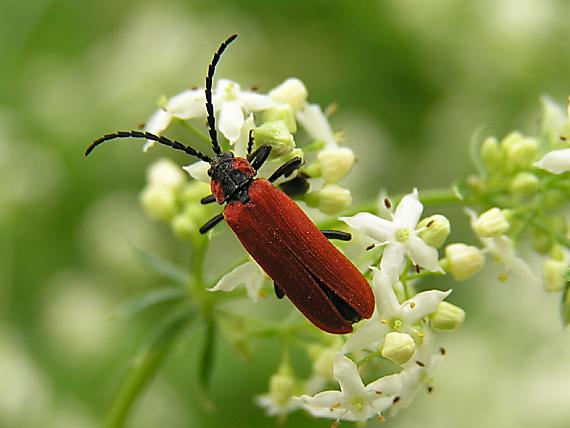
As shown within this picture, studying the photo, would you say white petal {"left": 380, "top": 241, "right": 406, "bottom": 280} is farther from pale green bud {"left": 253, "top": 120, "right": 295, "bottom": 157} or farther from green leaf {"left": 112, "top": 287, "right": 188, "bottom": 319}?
green leaf {"left": 112, "top": 287, "right": 188, "bottom": 319}

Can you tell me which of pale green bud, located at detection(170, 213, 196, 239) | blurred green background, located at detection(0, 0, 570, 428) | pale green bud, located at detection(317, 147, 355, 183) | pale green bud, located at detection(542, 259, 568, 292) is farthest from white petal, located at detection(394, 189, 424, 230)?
blurred green background, located at detection(0, 0, 570, 428)

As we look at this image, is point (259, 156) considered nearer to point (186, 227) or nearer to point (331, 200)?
point (331, 200)

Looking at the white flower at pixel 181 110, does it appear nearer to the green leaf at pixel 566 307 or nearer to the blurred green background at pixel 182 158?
the green leaf at pixel 566 307

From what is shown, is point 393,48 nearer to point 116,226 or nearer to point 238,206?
point 116,226

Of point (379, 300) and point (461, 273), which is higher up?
point (461, 273)

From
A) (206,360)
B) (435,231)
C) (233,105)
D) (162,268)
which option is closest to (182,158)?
(162,268)

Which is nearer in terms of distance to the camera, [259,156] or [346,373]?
[346,373]

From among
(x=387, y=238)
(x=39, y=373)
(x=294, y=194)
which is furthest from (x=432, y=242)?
(x=39, y=373)
